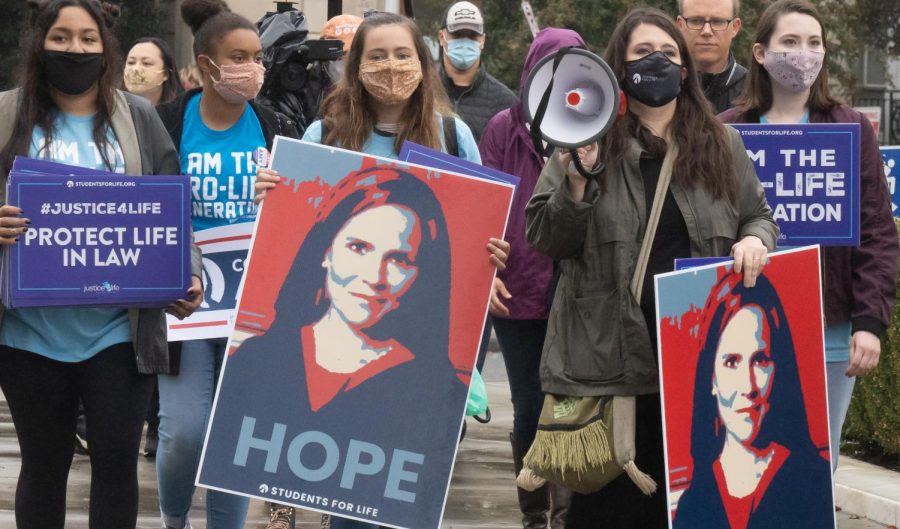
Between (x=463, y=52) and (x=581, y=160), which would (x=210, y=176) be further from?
(x=463, y=52)

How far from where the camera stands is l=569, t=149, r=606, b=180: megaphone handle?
454 cm

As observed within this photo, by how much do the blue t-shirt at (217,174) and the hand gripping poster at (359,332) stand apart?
90cm

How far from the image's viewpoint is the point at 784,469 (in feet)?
15.8

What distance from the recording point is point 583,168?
4566mm

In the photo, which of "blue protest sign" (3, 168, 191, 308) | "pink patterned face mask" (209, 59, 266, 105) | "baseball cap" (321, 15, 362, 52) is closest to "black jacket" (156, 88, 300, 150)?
"pink patterned face mask" (209, 59, 266, 105)

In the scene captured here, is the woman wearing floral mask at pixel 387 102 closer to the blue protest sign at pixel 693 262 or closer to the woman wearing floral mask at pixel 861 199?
the blue protest sign at pixel 693 262

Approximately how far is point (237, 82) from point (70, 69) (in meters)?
0.96

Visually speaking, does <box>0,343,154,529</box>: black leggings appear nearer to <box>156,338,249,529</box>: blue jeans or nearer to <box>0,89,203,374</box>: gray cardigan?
<box>0,89,203,374</box>: gray cardigan

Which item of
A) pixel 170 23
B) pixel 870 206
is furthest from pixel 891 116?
pixel 870 206

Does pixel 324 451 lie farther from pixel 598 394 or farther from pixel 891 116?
pixel 891 116

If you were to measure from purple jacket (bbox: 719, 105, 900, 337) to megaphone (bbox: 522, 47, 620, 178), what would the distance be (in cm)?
142

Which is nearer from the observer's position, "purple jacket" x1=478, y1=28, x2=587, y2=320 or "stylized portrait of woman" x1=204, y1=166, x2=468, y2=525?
"stylized portrait of woman" x1=204, y1=166, x2=468, y2=525

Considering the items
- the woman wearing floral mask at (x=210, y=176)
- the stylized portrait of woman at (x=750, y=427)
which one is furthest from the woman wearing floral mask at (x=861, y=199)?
the woman wearing floral mask at (x=210, y=176)

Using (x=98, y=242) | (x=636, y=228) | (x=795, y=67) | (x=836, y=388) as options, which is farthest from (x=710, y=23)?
(x=98, y=242)
